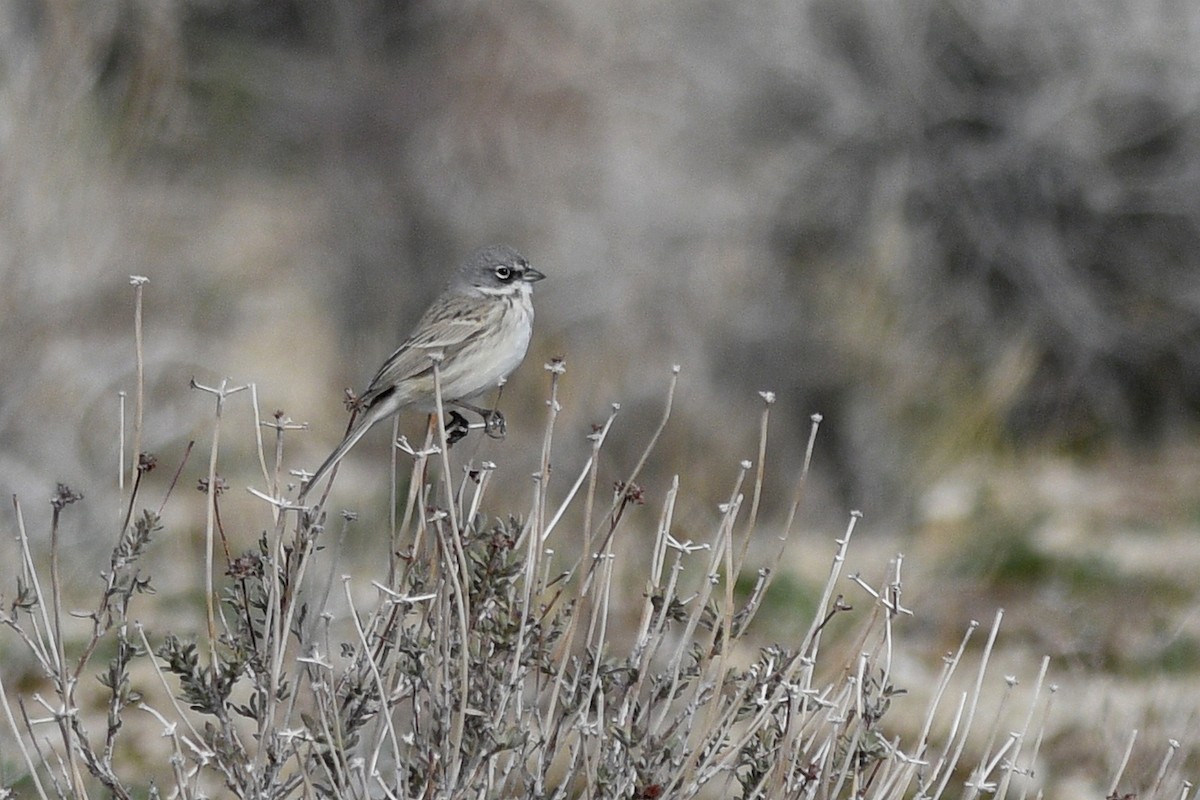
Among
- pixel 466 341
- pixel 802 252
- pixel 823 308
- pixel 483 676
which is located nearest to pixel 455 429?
pixel 466 341

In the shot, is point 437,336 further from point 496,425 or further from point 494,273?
point 496,425

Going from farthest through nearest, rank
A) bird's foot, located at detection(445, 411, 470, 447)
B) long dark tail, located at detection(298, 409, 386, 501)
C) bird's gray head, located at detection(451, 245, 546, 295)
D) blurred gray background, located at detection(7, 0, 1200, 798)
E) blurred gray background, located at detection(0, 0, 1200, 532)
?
blurred gray background, located at detection(0, 0, 1200, 532)
blurred gray background, located at detection(7, 0, 1200, 798)
bird's gray head, located at detection(451, 245, 546, 295)
bird's foot, located at detection(445, 411, 470, 447)
long dark tail, located at detection(298, 409, 386, 501)

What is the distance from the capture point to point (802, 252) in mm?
9219

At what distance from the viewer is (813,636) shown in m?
3.03

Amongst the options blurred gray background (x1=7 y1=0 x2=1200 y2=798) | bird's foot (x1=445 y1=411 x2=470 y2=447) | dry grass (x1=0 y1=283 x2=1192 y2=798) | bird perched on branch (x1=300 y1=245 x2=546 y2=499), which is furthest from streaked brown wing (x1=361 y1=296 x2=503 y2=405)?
blurred gray background (x1=7 y1=0 x2=1200 y2=798)

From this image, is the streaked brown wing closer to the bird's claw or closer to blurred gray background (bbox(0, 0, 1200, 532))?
the bird's claw

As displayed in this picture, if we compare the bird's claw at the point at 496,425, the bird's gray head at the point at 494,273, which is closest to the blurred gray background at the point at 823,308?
the bird's gray head at the point at 494,273

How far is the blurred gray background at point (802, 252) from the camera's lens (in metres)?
7.75

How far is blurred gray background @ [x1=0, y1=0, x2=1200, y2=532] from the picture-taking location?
7746mm

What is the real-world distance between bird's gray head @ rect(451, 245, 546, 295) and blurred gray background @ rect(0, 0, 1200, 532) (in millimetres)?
2702

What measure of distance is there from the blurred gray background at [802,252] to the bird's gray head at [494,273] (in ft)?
8.87

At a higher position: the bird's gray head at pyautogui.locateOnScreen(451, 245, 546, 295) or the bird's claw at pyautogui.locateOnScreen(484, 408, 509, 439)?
the bird's gray head at pyautogui.locateOnScreen(451, 245, 546, 295)

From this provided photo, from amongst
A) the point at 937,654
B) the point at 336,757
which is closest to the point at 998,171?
the point at 937,654

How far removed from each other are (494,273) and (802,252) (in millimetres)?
4585
